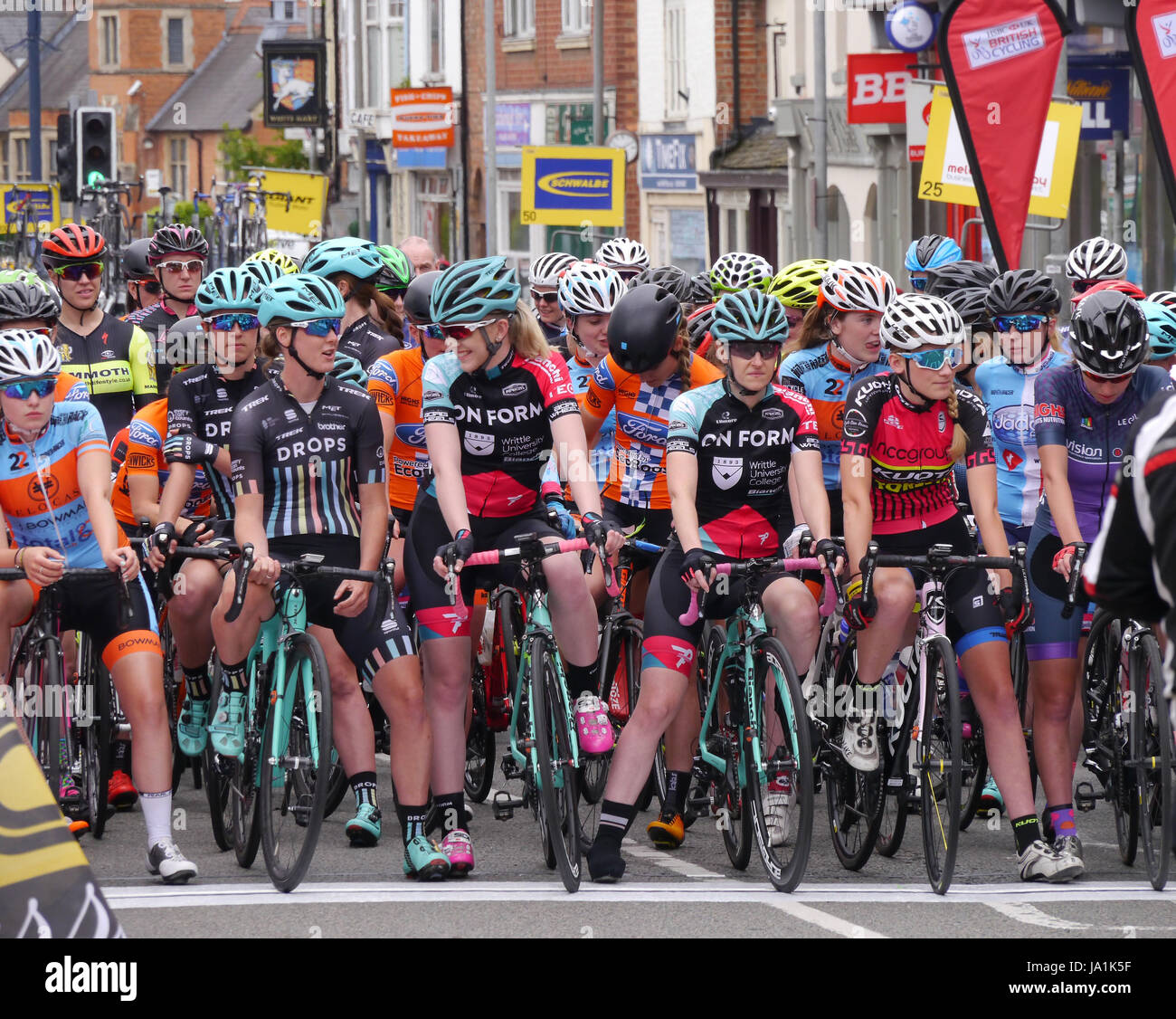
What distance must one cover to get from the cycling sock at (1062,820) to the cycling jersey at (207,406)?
359 cm

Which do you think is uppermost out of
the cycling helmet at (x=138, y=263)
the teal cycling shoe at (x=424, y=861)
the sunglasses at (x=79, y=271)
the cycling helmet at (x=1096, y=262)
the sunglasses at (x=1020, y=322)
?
the cycling helmet at (x=138, y=263)

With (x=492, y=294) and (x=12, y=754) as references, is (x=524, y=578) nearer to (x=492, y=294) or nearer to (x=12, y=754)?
(x=492, y=294)

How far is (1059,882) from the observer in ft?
25.9

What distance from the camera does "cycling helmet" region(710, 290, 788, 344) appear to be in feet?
26.3

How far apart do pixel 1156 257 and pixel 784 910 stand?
15.1 metres

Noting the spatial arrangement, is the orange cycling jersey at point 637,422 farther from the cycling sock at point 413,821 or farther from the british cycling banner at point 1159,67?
the british cycling banner at point 1159,67

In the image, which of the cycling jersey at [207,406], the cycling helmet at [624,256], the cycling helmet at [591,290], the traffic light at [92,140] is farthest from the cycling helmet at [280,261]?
the traffic light at [92,140]

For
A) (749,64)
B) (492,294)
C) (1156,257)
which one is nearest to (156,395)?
(492,294)

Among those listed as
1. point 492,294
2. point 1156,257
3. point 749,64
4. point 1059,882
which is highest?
point 749,64

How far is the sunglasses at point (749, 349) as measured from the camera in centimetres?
802

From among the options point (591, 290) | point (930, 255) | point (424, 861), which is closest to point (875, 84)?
point (930, 255)

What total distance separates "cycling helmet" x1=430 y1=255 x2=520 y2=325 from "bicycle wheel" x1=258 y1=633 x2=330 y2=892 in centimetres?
132

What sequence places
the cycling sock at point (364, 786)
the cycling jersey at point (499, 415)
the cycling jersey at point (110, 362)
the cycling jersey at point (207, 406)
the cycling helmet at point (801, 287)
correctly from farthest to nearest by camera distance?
the cycling jersey at point (110, 362)
the cycling helmet at point (801, 287)
the cycling jersey at point (207, 406)
the cycling sock at point (364, 786)
the cycling jersey at point (499, 415)

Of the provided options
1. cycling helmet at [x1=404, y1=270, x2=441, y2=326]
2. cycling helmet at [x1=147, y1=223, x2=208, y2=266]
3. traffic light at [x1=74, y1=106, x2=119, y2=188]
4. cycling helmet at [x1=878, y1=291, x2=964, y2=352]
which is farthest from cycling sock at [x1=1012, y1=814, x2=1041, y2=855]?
traffic light at [x1=74, y1=106, x2=119, y2=188]
